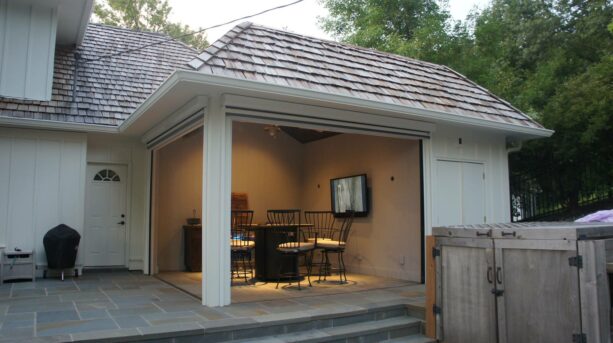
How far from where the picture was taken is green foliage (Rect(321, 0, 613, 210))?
10.1 metres

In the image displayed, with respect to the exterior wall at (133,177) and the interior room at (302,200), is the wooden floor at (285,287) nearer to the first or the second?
the interior room at (302,200)

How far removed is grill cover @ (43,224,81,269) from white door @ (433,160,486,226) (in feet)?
17.3

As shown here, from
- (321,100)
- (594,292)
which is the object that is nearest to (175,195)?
(321,100)

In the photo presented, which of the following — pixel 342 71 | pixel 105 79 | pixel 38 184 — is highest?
pixel 105 79

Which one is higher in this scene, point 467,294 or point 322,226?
point 322,226

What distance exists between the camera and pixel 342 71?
21.0 feet

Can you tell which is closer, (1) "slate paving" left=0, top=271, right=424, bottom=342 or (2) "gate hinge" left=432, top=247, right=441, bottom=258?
(1) "slate paving" left=0, top=271, right=424, bottom=342

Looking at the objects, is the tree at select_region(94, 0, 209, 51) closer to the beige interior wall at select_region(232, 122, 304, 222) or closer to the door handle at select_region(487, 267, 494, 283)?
the beige interior wall at select_region(232, 122, 304, 222)

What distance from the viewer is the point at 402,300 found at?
5.48 metres

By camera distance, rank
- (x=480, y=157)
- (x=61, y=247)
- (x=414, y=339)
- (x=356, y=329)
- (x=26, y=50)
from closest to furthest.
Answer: (x=356, y=329), (x=414, y=339), (x=26, y=50), (x=61, y=247), (x=480, y=157)

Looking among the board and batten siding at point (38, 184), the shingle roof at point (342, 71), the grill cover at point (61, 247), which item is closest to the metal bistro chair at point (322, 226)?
the shingle roof at point (342, 71)

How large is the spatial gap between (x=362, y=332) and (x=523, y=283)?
5.26 feet

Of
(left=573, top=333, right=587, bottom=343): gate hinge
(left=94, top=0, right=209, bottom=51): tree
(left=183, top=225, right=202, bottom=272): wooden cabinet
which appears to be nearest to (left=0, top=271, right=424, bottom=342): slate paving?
(left=183, top=225, right=202, bottom=272): wooden cabinet

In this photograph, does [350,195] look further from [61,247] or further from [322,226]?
[61,247]
